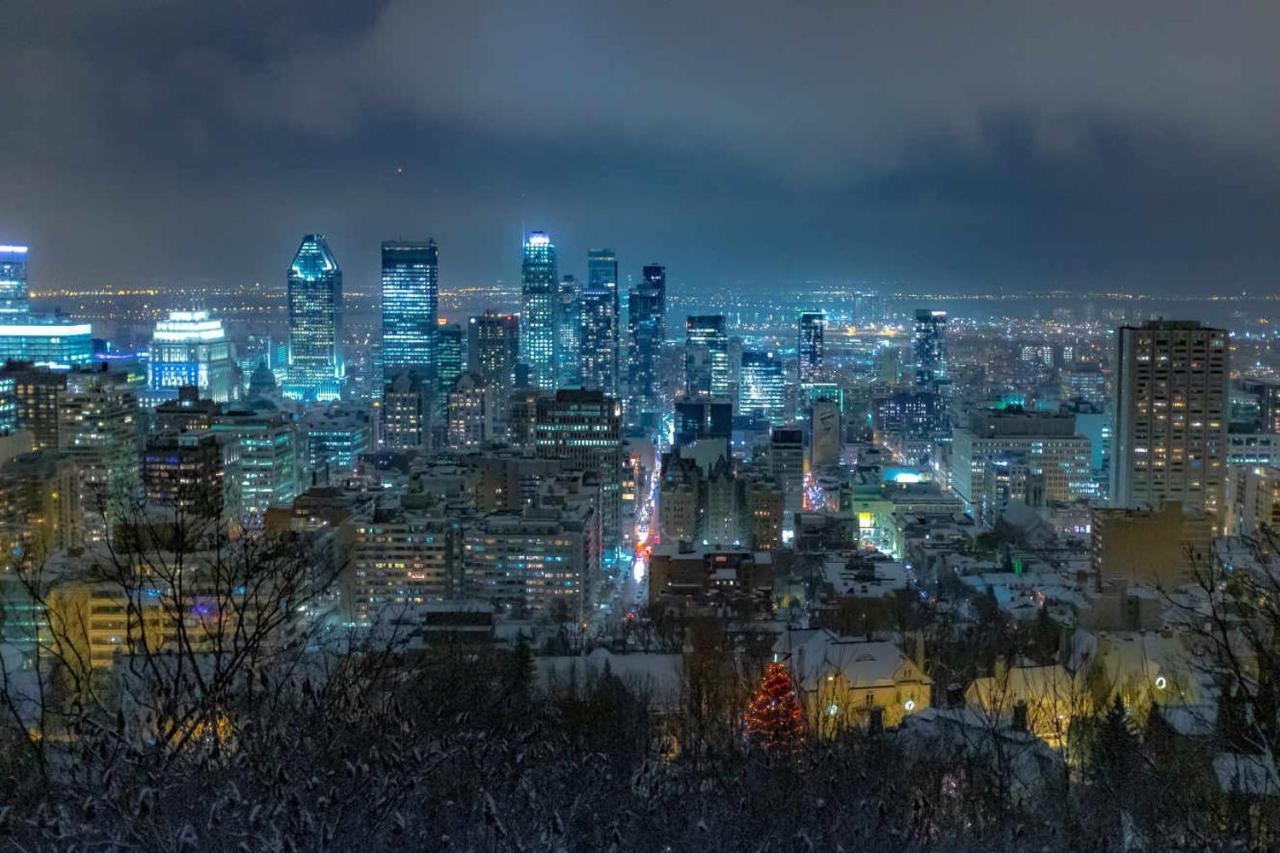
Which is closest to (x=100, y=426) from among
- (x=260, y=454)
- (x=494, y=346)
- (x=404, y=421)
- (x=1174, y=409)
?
(x=260, y=454)

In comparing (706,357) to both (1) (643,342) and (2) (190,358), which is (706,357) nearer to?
(1) (643,342)

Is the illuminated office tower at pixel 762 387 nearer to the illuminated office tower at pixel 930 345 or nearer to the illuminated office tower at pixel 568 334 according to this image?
the illuminated office tower at pixel 930 345

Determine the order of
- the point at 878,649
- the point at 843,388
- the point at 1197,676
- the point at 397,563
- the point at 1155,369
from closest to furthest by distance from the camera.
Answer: the point at 1197,676 < the point at 878,649 < the point at 397,563 < the point at 1155,369 < the point at 843,388

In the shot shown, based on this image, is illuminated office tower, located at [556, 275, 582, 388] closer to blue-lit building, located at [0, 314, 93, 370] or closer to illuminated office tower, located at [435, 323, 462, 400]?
illuminated office tower, located at [435, 323, 462, 400]

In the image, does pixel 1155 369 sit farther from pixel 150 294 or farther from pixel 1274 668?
pixel 150 294

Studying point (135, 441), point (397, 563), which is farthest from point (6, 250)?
point (397, 563)

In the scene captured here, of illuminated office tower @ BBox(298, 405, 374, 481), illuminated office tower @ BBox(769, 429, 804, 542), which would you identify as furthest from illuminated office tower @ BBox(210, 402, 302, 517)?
illuminated office tower @ BBox(769, 429, 804, 542)
